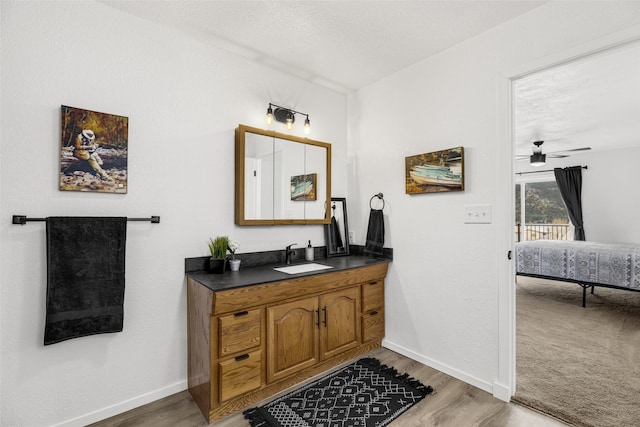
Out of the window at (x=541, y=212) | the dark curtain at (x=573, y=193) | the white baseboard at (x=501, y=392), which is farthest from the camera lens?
the window at (x=541, y=212)

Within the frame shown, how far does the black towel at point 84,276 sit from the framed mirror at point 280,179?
2.82ft

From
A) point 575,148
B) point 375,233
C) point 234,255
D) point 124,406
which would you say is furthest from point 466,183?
point 575,148

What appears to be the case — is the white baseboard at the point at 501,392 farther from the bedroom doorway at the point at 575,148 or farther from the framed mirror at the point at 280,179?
the framed mirror at the point at 280,179

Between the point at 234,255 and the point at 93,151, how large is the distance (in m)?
1.09

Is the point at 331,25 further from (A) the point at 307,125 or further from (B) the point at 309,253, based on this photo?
(B) the point at 309,253

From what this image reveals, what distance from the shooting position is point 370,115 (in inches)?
120

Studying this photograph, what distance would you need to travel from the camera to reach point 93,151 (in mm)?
1865

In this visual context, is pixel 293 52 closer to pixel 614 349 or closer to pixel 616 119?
pixel 614 349

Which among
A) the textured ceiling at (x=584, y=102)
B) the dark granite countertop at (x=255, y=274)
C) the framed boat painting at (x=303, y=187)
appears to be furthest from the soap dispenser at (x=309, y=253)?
the textured ceiling at (x=584, y=102)

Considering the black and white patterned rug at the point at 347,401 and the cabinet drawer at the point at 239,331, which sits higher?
the cabinet drawer at the point at 239,331

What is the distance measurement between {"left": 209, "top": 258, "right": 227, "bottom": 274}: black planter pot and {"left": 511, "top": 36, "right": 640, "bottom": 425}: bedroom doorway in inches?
77.0

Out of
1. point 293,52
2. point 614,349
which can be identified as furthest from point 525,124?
point 293,52

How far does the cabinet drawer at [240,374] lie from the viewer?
→ 6.17 ft

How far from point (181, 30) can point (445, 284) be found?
2669mm
